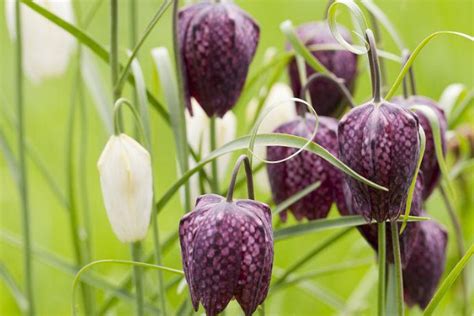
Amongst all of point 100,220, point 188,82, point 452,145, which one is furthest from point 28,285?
point 100,220

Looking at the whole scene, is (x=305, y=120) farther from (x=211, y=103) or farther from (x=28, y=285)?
(x=28, y=285)

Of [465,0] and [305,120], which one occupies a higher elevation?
[305,120]

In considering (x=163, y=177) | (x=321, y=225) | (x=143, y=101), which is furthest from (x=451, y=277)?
(x=163, y=177)

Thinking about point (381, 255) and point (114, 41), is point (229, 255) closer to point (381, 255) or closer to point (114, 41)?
point (381, 255)

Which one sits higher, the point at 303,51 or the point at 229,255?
the point at 303,51

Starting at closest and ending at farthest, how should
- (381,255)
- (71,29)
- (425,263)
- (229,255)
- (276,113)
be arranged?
(229,255) < (381,255) < (71,29) < (425,263) < (276,113)

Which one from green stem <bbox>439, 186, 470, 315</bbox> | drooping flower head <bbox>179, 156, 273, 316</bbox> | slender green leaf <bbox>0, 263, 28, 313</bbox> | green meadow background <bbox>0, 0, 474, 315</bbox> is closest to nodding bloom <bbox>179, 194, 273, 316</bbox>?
drooping flower head <bbox>179, 156, 273, 316</bbox>

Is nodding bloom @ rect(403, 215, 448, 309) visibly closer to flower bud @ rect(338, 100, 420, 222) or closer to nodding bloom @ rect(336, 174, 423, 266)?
nodding bloom @ rect(336, 174, 423, 266)

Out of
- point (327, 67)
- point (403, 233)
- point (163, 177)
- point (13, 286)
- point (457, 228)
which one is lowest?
point (163, 177)
